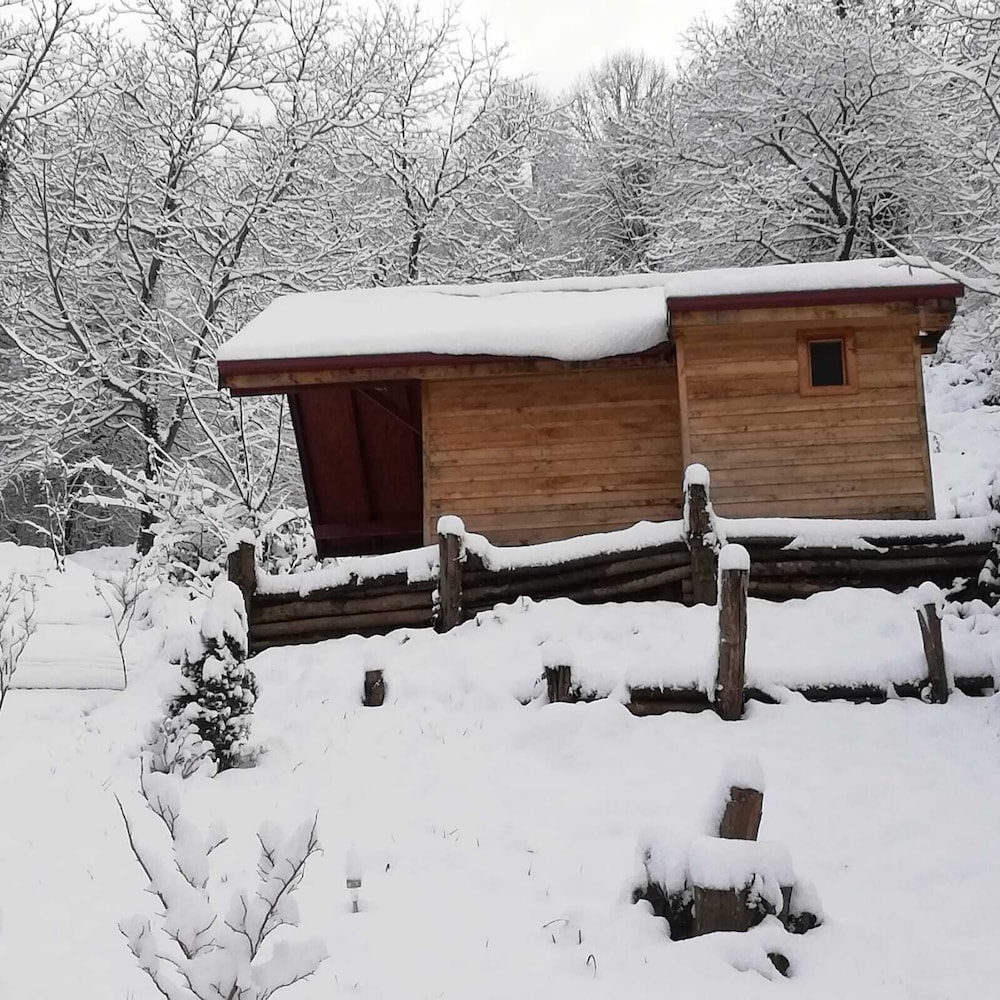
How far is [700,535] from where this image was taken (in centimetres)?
994

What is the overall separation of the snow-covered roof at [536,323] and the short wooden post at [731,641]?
5018 mm

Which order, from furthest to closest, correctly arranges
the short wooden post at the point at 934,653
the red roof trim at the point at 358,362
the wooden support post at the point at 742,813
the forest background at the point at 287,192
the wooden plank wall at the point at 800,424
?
the forest background at the point at 287,192, the wooden plank wall at the point at 800,424, the red roof trim at the point at 358,362, the short wooden post at the point at 934,653, the wooden support post at the point at 742,813

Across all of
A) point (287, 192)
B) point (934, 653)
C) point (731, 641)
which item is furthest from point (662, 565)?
point (287, 192)

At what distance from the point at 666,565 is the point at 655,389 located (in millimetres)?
3832

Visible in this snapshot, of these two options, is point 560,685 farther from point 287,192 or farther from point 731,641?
point 287,192

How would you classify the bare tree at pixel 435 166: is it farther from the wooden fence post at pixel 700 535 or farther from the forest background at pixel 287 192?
the wooden fence post at pixel 700 535

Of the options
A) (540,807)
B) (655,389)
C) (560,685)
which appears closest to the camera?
(540,807)

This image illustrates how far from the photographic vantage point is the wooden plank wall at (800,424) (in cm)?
1244

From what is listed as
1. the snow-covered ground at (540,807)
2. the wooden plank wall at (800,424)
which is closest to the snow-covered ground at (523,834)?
the snow-covered ground at (540,807)

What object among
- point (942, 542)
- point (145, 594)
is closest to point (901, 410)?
point (942, 542)

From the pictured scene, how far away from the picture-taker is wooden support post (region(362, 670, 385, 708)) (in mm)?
8562

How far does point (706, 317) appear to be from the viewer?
11.9 meters

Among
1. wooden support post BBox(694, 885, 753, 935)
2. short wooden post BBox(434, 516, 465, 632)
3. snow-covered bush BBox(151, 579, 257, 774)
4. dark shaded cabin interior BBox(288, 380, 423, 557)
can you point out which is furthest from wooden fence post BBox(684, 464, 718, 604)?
wooden support post BBox(694, 885, 753, 935)

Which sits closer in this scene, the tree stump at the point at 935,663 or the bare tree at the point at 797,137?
the tree stump at the point at 935,663
